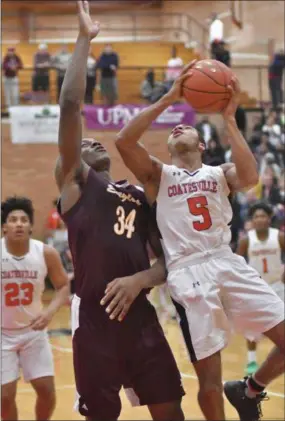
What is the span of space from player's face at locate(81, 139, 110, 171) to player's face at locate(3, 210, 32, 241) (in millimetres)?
1653

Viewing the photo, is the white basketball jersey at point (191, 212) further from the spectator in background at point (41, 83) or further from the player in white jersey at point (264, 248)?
the spectator in background at point (41, 83)

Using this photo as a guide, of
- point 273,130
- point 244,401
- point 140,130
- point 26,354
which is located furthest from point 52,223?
Answer: point 140,130

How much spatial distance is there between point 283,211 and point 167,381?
10.1m

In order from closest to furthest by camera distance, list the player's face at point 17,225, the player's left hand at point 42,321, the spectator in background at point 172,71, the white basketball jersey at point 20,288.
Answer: the player's left hand at point 42,321 < the player's face at point 17,225 < the white basketball jersey at point 20,288 < the spectator in background at point 172,71

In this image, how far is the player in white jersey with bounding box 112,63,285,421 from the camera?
16.2 ft

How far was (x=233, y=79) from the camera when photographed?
192 inches

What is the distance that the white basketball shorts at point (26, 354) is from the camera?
6.39m

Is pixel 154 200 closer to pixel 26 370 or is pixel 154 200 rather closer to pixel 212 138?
pixel 26 370

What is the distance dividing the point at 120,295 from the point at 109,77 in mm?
14578

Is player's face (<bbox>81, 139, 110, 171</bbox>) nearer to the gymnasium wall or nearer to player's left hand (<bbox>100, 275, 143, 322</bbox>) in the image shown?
player's left hand (<bbox>100, 275, 143, 322</bbox>)

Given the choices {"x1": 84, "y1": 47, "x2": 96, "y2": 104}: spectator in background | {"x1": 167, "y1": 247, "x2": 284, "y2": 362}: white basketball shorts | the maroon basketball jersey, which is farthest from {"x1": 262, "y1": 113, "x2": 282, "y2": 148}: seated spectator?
the maroon basketball jersey

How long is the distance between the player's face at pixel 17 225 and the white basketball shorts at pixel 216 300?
1756mm

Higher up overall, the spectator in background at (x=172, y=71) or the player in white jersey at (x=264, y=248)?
the spectator in background at (x=172, y=71)

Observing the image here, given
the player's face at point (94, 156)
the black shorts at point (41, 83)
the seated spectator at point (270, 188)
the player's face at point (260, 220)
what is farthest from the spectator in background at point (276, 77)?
the player's face at point (94, 156)
